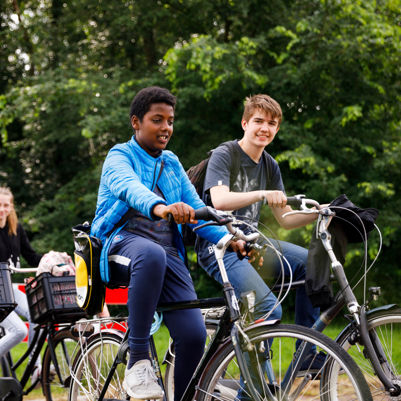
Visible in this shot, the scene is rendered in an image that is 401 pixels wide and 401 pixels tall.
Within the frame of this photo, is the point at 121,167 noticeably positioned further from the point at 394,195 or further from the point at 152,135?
the point at 394,195

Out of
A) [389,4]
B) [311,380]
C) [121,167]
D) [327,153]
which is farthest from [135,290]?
[389,4]

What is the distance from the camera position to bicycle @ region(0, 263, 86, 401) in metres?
4.59

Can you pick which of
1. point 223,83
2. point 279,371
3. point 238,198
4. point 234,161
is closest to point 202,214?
point 238,198

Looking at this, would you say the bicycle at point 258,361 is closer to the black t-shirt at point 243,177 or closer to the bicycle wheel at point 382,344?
the bicycle wheel at point 382,344

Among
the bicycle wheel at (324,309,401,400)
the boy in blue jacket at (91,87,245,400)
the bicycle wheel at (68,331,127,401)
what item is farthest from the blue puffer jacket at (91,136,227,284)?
the bicycle wheel at (324,309,401,400)

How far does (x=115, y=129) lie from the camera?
10.9 meters

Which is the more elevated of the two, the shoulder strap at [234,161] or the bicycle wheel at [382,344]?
the shoulder strap at [234,161]

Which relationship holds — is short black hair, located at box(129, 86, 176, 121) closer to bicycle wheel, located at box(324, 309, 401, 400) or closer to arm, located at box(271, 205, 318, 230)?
arm, located at box(271, 205, 318, 230)

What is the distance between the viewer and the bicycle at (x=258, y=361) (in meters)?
2.65

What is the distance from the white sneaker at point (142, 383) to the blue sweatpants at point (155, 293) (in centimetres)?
8

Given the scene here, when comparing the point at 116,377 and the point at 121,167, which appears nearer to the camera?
the point at 121,167

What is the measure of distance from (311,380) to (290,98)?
26.1ft

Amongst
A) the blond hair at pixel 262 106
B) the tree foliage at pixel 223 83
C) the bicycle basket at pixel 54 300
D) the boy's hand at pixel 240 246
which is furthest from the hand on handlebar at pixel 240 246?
the tree foliage at pixel 223 83

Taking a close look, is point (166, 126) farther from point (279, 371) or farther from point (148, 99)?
point (279, 371)
